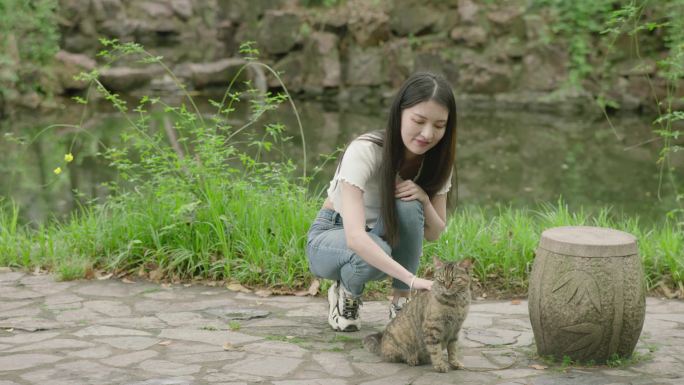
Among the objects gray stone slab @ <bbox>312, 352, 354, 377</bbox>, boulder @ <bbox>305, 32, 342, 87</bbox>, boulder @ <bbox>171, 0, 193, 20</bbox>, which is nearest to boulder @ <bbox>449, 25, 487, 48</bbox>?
boulder @ <bbox>305, 32, 342, 87</bbox>

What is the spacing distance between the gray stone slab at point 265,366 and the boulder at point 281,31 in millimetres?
13208

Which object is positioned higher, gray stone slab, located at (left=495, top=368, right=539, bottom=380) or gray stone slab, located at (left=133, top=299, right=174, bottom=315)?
gray stone slab, located at (left=133, top=299, right=174, bottom=315)

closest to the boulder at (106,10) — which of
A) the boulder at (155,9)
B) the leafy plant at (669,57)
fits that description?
the boulder at (155,9)

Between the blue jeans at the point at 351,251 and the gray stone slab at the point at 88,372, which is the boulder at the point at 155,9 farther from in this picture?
the gray stone slab at the point at 88,372

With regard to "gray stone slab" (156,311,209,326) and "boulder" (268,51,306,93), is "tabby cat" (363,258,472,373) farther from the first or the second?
"boulder" (268,51,306,93)

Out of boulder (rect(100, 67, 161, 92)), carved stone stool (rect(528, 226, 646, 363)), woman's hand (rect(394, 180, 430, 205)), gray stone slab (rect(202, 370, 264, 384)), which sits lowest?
gray stone slab (rect(202, 370, 264, 384))

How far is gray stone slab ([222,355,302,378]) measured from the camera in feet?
13.2

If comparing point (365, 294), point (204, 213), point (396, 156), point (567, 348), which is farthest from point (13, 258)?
point (567, 348)

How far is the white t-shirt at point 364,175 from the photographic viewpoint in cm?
421

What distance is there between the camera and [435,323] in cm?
388

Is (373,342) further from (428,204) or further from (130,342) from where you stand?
(130,342)

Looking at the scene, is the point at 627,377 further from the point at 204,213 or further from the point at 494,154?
the point at 494,154

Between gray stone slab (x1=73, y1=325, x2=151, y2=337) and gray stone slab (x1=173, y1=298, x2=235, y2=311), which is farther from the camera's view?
gray stone slab (x1=173, y1=298, x2=235, y2=311)

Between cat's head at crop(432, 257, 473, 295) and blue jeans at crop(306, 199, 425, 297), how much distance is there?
20.2 inches
